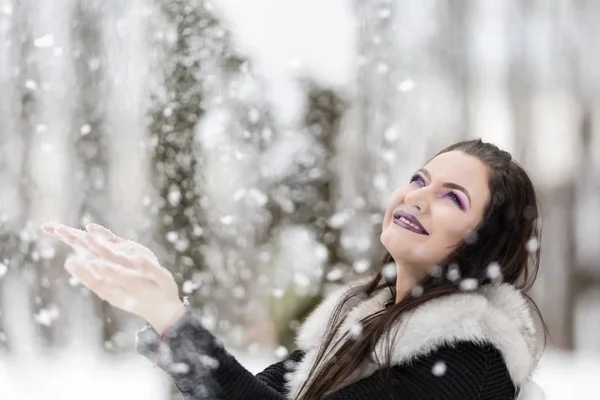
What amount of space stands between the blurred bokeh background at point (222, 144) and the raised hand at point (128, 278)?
2077 millimetres

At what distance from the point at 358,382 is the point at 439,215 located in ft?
0.94

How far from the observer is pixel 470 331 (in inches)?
39.9

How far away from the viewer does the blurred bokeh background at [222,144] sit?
304 centimetres

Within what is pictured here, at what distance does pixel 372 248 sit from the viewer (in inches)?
122

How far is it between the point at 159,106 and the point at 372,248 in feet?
3.55

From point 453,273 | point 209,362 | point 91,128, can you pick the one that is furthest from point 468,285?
point 91,128

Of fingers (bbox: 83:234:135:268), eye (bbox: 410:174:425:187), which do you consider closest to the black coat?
fingers (bbox: 83:234:135:268)

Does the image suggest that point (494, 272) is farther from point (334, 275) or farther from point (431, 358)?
point (334, 275)

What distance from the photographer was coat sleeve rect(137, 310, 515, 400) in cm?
94

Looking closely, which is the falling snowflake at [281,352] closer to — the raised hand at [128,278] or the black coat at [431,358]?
the black coat at [431,358]

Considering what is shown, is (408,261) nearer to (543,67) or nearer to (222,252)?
(222,252)

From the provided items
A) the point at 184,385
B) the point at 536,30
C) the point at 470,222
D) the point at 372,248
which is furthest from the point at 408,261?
the point at 536,30

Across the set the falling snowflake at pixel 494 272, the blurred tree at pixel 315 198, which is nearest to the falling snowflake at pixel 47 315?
the blurred tree at pixel 315 198

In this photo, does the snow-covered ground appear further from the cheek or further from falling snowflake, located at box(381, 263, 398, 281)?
the cheek
